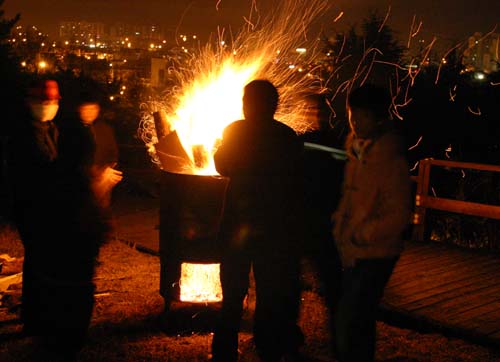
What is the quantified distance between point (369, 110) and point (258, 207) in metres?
0.94

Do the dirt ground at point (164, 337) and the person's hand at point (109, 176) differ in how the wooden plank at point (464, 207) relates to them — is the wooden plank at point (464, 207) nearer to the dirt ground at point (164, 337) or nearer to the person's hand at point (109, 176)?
the dirt ground at point (164, 337)

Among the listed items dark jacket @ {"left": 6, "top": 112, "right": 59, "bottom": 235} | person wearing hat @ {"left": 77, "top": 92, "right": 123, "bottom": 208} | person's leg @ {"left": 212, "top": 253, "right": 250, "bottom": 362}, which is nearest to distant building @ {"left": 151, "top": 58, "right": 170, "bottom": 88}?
person wearing hat @ {"left": 77, "top": 92, "right": 123, "bottom": 208}

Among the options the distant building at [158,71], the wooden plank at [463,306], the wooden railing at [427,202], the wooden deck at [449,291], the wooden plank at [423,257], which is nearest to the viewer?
the wooden deck at [449,291]

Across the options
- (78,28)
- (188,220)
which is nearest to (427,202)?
(188,220)

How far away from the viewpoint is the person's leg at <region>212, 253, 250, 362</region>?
12.1 ft

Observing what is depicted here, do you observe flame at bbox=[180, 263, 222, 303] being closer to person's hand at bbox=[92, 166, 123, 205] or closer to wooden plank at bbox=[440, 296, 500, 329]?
person's hand at bbox=[92, 166, 123, 205]

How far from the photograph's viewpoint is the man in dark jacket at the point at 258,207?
3.64 m

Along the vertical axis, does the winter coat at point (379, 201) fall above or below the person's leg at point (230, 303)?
above

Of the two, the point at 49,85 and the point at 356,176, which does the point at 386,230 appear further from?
the point at 49,85

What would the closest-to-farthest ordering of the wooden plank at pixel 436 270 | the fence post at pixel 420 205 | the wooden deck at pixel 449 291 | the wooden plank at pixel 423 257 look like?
the wooden deck at pixel 449 291 → the wooden plank at pixel 436 270 → the wooden plank at pixel 423 257 → the fence post at pixel 420 205

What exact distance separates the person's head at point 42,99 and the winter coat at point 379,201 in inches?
101

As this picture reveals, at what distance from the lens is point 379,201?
3.13m

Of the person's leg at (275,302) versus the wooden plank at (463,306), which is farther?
the wooden plank at (463,306)

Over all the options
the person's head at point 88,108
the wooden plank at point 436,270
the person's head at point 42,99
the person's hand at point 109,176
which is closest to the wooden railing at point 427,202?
the wooden plank at point 436,270
